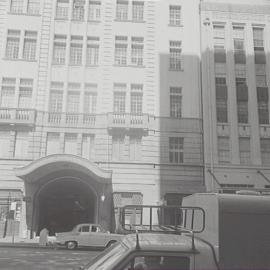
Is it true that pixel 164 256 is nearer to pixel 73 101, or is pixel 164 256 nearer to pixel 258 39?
pixel 73 101

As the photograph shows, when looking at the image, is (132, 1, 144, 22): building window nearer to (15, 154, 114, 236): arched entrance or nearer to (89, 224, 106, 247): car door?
(15, 154, 114, 236): arched entrance

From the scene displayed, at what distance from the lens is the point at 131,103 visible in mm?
32906

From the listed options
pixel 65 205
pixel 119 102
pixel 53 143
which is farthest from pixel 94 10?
pixel 65 205

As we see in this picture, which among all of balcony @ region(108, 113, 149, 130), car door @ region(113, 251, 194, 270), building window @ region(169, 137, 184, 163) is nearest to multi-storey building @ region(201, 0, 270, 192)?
building window @ region(169, 137, 184, 163)

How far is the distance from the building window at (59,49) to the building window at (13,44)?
9.84ft

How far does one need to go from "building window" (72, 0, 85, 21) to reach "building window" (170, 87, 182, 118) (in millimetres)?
9851

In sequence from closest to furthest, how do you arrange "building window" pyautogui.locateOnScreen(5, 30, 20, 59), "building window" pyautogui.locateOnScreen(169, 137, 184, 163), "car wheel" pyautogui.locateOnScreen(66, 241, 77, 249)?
"car wheel" pyautogui.locateOnScreen(66, 241, 77, 249), "building window" pyautogui.locateOnScreen(169, 137, 184, 163), "building window" pyautogui.locateOnScreen(5, 30, 20, 59)

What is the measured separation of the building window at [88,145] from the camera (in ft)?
104

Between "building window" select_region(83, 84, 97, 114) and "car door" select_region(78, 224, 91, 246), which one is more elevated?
"building window" select_region(83, 84, 97, 114)

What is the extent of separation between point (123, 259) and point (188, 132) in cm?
2929

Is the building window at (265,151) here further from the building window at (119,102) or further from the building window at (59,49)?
the building window at (59,49)

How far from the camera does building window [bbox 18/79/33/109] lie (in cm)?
3233

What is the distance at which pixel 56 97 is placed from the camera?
3269cm

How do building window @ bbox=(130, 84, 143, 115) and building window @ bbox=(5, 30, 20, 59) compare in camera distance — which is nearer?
building window @ bbox=(130, 84, 143, 115)
